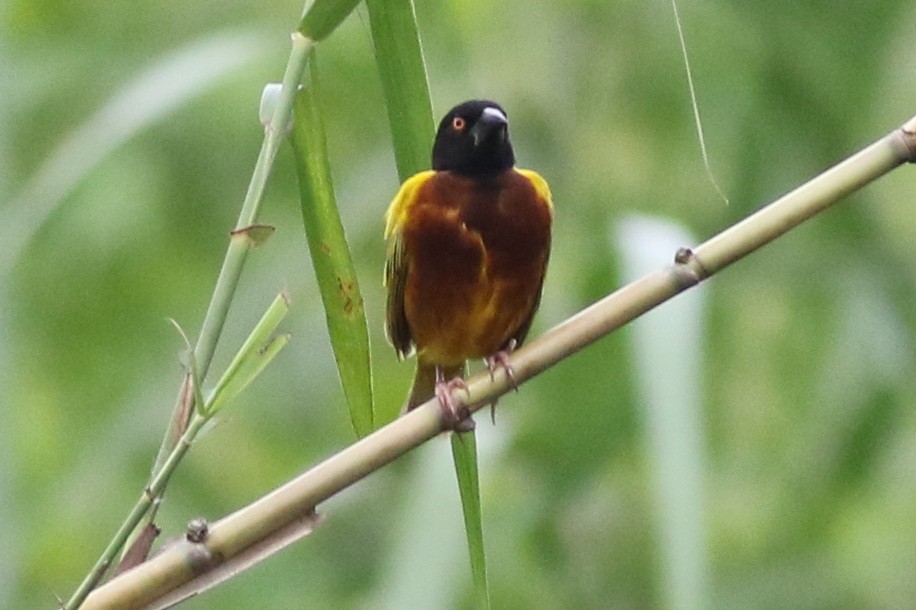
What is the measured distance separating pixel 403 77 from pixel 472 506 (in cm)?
42

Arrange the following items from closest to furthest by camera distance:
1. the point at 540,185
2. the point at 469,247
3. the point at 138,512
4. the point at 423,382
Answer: the point at 138,512
the point at 469,247
the point at 540,185
the point at 423,382

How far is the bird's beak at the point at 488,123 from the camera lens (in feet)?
7.41

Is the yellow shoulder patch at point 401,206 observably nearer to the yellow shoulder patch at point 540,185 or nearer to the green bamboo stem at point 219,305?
the yellow shoulder patch at point 540,185

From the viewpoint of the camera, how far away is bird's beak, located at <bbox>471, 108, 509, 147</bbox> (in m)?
2.26

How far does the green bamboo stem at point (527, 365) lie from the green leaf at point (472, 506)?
6 cm

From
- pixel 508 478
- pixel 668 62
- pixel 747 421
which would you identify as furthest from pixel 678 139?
pixel 508 478

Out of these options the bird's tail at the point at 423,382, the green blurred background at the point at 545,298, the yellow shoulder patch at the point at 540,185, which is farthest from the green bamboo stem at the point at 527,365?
the bird's tail at the point at 423,382

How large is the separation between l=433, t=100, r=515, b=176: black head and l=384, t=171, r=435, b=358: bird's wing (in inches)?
3.8

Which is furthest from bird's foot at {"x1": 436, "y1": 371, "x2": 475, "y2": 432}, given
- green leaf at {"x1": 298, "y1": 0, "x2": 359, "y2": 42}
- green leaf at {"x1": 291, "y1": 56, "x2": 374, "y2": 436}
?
green leaf at {"x1": 298, "y1": 0, "x2": 359, "y2": 42}

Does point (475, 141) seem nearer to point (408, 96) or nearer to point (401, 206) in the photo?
point (401, 206)

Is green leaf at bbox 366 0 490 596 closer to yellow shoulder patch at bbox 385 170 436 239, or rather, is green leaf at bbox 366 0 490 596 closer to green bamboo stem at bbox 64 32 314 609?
green bamboo stem at bbox 64 32 314 609

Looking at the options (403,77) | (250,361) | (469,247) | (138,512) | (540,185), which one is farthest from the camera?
(540,185)

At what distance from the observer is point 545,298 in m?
2.66

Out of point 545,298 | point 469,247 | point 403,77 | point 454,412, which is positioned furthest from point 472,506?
point 545,298
